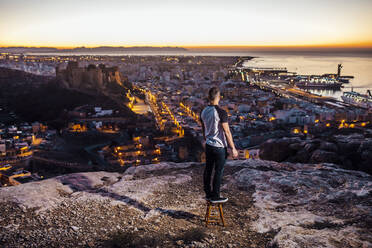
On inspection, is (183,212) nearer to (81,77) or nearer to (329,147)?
(329,147)

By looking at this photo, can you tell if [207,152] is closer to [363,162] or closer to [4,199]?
A: [4,199]

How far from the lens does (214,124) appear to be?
2.85 m

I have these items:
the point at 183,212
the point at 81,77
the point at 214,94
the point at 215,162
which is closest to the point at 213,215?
the point at 183,212

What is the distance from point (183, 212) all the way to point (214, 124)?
1117mm

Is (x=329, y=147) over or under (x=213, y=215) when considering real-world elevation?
under

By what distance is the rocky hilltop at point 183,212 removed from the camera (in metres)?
2.69

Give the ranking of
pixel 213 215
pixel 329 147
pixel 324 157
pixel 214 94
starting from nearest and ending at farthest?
pixel 214 94 < pixel 213 215 < pixel 324 157 < pixel 329 147

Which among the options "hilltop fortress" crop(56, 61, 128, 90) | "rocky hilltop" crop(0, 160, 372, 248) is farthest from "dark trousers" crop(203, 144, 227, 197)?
"hilltop fortress" crop(56, 61, 128, 90)

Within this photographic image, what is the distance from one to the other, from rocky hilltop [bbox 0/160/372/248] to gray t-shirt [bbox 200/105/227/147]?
0.87 meters

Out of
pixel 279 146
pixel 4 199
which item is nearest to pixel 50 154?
pixel 279 146

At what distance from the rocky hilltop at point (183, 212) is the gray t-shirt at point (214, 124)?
0.87m

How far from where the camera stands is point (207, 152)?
2951 millimetres

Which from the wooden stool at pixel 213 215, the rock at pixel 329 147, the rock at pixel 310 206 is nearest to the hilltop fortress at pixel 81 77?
the rock at pixel 329 147

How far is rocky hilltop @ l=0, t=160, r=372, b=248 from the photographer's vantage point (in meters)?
2.69
